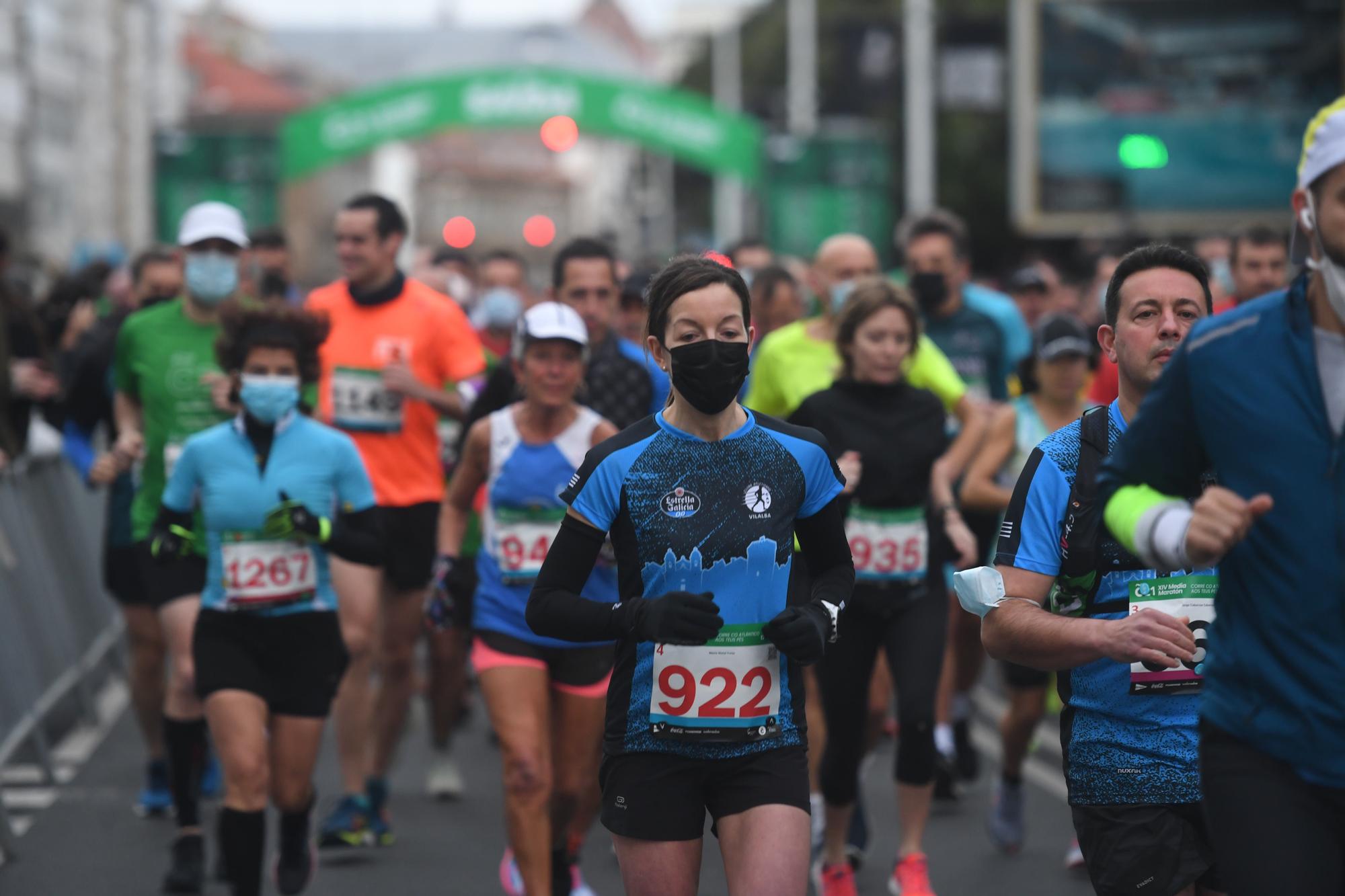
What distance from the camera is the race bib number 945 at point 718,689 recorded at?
504 centimetres

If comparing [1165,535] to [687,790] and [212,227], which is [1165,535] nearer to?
[687,790]

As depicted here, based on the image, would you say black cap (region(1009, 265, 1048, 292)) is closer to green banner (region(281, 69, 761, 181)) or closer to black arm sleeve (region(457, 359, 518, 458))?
black arm sleeve (region(457, 359, 518, 458))

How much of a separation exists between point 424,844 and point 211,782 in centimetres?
149

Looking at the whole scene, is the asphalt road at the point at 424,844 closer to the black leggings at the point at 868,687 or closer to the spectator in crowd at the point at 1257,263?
the black leggings at the point at 868,687

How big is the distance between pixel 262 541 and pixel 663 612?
8.83 feet

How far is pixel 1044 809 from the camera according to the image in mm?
9797

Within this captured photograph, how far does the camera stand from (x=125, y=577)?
9.79m

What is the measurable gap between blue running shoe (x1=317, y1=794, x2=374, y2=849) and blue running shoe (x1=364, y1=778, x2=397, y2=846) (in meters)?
0.09

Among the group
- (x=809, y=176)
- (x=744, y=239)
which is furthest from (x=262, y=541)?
(x=809, y=176)

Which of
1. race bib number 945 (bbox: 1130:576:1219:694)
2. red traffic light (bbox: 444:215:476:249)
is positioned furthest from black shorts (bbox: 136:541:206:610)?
red traffic light (bbox: 444:215:476:249)

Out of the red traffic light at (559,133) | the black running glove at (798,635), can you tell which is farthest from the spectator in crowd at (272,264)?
the red traffic light at (559,133)

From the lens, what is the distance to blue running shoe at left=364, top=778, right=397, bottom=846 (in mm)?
9156

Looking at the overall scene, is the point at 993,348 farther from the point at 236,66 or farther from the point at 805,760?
the point at 236,66

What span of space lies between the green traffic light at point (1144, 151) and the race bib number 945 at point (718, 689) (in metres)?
12.6
